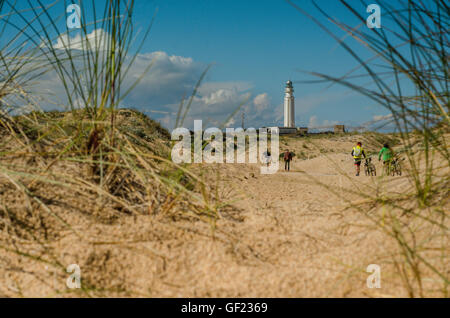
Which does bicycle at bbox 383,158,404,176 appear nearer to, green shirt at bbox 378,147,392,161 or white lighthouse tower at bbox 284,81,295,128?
green shirt at bbox 378,147,392,161

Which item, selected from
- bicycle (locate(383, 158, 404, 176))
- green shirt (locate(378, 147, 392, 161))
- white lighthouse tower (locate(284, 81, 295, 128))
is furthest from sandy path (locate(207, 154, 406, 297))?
white lighthouse tower (locate(284, 81, 295, 128))

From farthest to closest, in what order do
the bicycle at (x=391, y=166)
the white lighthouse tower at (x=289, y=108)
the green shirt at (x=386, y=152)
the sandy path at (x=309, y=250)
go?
the white lighthouse tower at (x=289, y=108) → the green shirt at (x=386, y=152) → the bicycle at (x=391, y=166) → the sandy path at (x=309, y=250)

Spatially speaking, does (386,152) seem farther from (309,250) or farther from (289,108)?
(289,108)

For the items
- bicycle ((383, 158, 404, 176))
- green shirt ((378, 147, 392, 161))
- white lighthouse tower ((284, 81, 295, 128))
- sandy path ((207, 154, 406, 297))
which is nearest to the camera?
sandy path ((207, 154, 406, 297))

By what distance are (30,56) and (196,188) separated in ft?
4.46

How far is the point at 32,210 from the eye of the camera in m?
1.63

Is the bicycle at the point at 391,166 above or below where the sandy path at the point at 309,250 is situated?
above

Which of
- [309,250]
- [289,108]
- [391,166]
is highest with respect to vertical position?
[289,108]

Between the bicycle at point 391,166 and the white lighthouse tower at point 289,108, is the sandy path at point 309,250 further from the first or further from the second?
the white lighthouse tower at point 289,108

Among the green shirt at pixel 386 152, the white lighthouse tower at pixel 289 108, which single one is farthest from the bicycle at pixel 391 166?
the white lighthouse tower at pixel 289 108

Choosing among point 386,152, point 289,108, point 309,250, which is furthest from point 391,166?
point 289,108

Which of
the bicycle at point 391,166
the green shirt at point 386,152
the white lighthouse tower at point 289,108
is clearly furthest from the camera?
the white lighthouse tower at point 289,108

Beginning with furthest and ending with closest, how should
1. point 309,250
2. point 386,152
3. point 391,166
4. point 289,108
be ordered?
point 289,108
point 386,152
point 391,166
point 309,250
